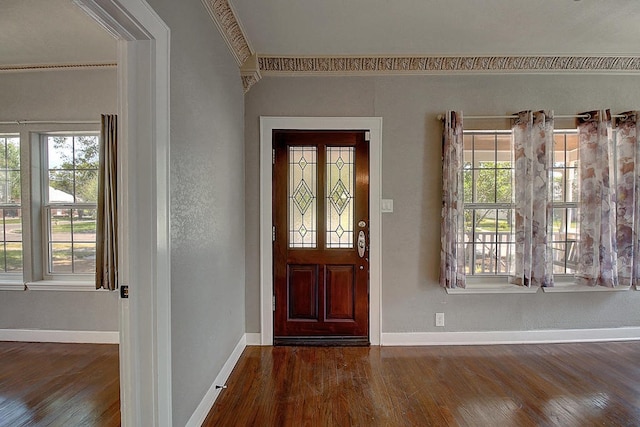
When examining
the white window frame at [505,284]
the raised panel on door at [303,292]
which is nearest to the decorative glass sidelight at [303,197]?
the raised panel on door at [303,292]

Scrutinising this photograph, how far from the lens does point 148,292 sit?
1407 millimetres

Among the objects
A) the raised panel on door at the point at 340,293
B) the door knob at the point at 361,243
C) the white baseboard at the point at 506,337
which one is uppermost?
the door knob at the point at 361,243

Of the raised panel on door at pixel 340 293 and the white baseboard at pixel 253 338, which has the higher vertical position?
the raised panel on door at pixel 340 293

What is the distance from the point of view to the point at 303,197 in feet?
10.2

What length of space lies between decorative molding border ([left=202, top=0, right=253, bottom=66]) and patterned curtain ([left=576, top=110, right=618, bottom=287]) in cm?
324

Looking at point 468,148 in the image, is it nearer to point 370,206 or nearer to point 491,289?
point 370,206

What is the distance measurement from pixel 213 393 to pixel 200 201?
1319 millimetres

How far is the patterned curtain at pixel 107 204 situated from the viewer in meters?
2.92

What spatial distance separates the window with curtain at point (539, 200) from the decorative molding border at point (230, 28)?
1938 millimetres

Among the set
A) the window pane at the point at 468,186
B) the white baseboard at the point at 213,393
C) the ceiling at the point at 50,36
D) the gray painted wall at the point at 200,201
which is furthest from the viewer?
Result: the window pane at the point at 468,186

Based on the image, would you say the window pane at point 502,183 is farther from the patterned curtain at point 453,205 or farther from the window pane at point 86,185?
the window pane at point 86,185

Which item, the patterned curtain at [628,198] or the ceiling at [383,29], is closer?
the ceiling at [383,29]

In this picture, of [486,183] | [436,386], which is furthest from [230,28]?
[436,386]

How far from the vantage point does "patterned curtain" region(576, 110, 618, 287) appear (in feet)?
9.57
